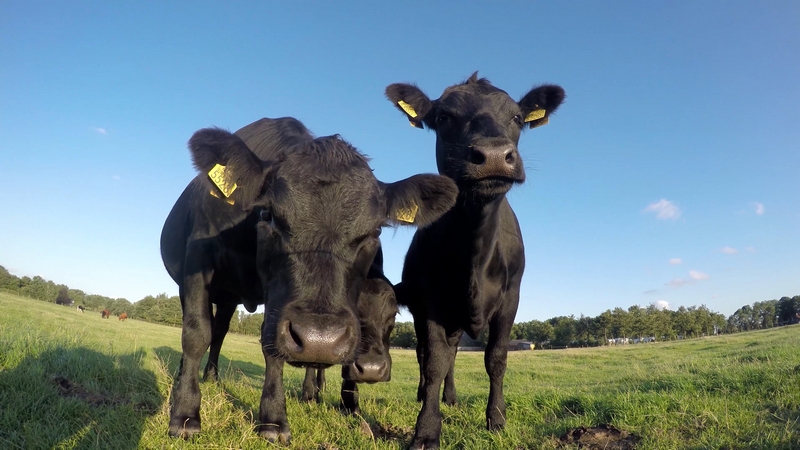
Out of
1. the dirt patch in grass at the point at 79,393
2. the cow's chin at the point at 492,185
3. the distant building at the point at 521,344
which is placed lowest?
the distant building at the point at 521,344

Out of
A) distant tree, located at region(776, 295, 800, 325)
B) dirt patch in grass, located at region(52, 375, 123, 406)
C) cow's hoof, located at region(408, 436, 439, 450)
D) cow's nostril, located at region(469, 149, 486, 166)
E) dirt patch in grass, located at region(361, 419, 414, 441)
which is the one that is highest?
distant tree, located at region(776, 295, 800, 325)

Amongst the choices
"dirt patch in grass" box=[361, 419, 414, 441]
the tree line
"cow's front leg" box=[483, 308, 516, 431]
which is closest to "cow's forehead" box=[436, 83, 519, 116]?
"cow's front leg" box=[483, 308, 516, 431]

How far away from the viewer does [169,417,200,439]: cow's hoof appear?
12.9 ft

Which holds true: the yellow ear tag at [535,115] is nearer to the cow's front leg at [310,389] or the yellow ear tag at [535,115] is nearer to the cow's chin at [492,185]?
the cow's chin at [492,185]

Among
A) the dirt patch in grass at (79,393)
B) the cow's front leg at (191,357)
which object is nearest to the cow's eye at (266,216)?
the cow's front leg at (191,357)

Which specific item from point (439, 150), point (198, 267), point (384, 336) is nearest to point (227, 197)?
point (198, 267)

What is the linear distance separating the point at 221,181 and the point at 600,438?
355 cm

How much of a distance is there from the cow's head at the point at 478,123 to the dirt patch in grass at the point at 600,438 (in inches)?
79.6

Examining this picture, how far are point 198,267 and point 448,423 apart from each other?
116 inches

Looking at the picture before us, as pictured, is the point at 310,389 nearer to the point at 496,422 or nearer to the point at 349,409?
the point at 349,409

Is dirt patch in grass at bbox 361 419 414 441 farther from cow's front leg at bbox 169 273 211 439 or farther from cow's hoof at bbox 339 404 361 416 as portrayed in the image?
cow's front leg at bbox 169 273 211 439

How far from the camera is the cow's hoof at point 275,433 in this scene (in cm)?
403

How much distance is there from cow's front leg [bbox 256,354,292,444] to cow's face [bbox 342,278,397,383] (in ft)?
1.92

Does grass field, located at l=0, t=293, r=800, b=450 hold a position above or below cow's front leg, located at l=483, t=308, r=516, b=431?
below
